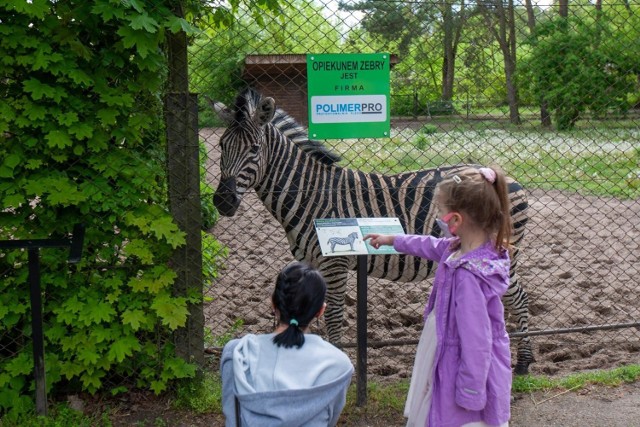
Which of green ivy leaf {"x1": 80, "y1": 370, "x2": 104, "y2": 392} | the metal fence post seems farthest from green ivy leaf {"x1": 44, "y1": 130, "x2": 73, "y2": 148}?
green ivy leaf {"x1": 80, "y1": 370, "x2": 104, "y2": 392}

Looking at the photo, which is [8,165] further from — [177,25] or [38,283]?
[177,25]

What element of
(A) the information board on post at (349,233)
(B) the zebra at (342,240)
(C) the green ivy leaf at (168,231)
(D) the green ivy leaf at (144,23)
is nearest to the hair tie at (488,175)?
(A) the information board on post at (349,233)

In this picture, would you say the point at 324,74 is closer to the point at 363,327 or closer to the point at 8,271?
the point at 363,327

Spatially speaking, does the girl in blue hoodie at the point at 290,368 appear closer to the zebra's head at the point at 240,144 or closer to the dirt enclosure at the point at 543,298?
the zebra's head at the point at 240,144

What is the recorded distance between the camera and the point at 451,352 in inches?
109

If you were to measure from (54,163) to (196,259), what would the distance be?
100 cm

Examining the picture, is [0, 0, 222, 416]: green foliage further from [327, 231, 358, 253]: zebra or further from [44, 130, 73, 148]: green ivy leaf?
[327, 231, 358, 253]: zebra

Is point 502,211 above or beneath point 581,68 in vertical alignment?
beneath

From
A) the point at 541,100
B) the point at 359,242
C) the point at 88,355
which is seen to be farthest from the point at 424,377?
the point at 541,100

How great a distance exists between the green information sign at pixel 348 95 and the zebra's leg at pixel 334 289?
1.07m

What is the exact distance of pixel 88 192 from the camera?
12.7 feet

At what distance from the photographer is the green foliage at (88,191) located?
12.0 ft

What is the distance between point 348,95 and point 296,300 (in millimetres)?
2228

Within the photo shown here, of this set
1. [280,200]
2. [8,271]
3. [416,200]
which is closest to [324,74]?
[280,200]
